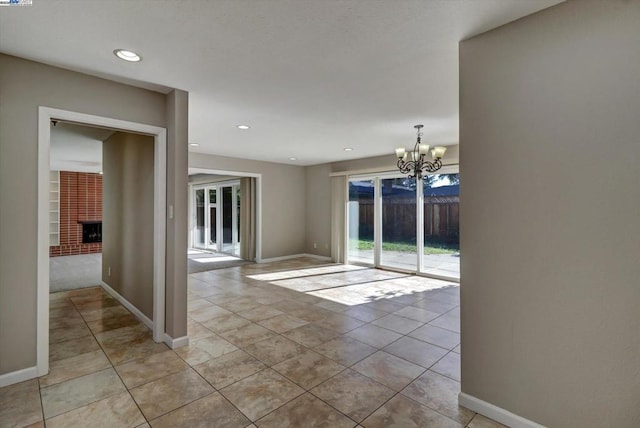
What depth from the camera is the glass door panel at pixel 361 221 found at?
7.04 meters

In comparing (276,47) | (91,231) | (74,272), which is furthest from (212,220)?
(276,47)

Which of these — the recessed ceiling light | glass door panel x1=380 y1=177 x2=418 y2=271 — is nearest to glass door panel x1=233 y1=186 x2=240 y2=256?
glass door panel x1=380 y1=177 x2=418 y2=271

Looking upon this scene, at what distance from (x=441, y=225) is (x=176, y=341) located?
4.89 meters

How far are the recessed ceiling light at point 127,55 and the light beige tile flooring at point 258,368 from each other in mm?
2458

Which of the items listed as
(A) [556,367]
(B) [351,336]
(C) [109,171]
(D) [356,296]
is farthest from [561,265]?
(C) [109,171]

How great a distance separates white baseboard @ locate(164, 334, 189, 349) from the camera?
2846mm

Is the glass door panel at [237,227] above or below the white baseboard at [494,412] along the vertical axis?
above

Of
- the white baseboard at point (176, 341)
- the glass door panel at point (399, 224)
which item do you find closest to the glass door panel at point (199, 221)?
the glass door panel at point (399, 224)

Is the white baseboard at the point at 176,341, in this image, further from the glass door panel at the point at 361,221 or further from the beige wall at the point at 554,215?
the glass door panel at the point at 361,221

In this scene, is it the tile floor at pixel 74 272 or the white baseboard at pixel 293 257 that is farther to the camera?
the white baseboard at pixel 293 257

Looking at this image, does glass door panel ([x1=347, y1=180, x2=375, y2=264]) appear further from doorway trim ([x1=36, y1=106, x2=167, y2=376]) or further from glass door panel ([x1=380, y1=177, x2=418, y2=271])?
doorway trim ([x1=36, y1=106, x2=167, y2=376])

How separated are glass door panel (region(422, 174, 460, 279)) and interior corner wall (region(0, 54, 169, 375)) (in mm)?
5594

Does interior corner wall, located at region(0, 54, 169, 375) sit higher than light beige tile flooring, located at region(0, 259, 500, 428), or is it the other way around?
interior corner wall, located at region(0, 54, 169, 375)

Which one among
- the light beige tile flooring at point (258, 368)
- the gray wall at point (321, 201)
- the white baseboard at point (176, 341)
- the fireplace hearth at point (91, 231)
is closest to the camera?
the light beige tile flooring at point (258, 368)
